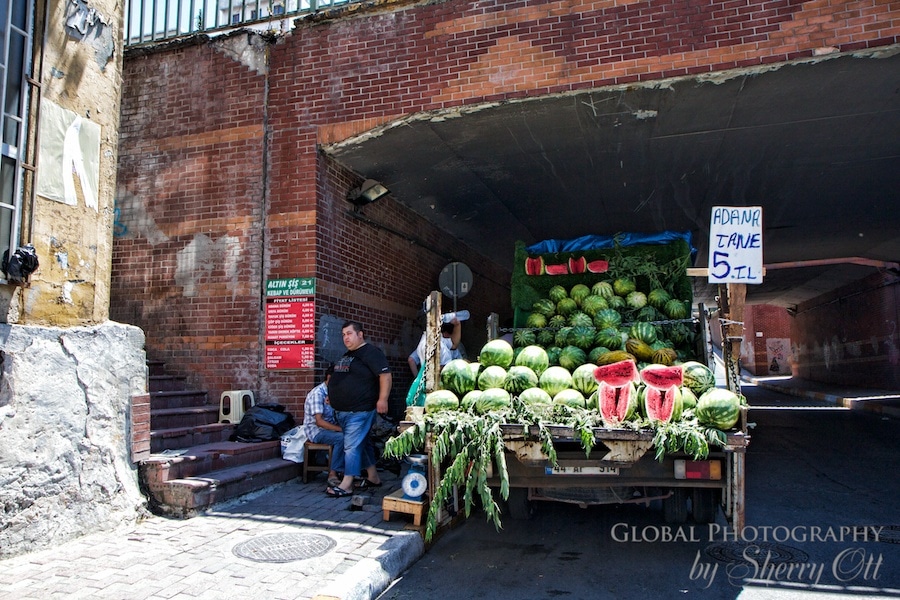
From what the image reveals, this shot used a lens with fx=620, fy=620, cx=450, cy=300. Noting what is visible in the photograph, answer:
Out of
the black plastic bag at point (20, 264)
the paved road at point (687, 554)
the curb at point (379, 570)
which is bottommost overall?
the paved road at point (687, 554)

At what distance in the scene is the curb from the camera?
13.2ft

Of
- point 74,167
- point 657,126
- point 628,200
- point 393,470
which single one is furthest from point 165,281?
point 628,200

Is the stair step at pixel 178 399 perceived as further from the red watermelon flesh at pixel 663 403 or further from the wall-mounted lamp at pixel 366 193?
the red watermelon flesh at pixel 663 403

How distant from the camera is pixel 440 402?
5.44m

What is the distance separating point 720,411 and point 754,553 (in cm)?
131

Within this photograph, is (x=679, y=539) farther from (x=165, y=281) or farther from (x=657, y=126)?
(x=165, y=281)

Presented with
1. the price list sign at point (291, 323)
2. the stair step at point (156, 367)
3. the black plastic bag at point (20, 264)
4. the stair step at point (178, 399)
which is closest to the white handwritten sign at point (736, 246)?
the price list sign at point (291, 323)

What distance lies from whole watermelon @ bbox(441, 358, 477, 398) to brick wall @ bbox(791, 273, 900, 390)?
18060 mm

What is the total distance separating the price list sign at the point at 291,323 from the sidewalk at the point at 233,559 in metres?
2.37

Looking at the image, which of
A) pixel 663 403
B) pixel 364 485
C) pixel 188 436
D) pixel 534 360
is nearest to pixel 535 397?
pixel 534 360

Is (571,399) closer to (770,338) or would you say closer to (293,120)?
(293,120)

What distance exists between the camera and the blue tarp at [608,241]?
828 centimetres

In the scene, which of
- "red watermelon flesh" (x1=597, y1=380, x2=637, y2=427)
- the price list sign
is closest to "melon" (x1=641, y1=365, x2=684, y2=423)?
"red watermelon flesh" (x1=597, y1=380, x2=637, y2=427)

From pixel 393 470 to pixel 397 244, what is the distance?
4.24 meters
